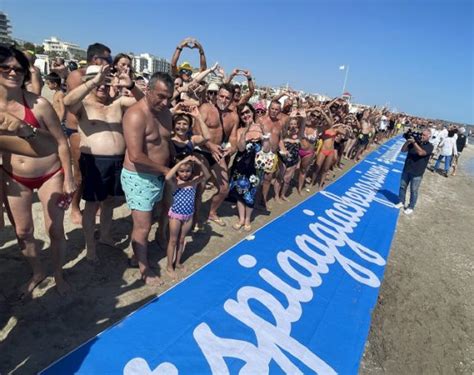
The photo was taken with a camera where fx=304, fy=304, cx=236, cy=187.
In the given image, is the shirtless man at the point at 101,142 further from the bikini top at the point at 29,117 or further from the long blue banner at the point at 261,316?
the long blue banner at the point at 261,316

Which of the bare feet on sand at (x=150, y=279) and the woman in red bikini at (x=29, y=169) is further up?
the woman in red bikini at (x=29, y=169)

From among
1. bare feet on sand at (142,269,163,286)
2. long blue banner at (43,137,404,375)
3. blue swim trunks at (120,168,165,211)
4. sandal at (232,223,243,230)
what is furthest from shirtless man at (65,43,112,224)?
sandal at (232,223,243,230)

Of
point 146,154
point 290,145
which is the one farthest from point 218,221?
point 146,154

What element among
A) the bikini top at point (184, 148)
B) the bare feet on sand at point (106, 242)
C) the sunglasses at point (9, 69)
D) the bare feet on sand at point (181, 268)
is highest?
the sunglasses at point (9, 69)

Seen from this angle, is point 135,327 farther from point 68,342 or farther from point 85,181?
point 85,181

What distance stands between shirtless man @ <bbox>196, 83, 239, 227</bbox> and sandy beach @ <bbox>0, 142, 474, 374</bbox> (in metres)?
0.72

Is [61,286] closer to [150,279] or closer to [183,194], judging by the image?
[150,279]

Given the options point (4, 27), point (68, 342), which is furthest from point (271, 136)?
point (4, 27)

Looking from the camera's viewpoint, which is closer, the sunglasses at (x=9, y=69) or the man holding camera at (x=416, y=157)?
the sunglasses at (x=9, y=69)

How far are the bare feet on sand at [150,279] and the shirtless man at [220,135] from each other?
1.68 m

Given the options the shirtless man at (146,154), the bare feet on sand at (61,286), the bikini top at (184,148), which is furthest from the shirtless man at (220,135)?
the bare feet on sand at (61,286)

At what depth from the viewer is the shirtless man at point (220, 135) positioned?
4.41 m

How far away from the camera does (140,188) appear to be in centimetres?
297

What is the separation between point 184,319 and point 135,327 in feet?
1.47
